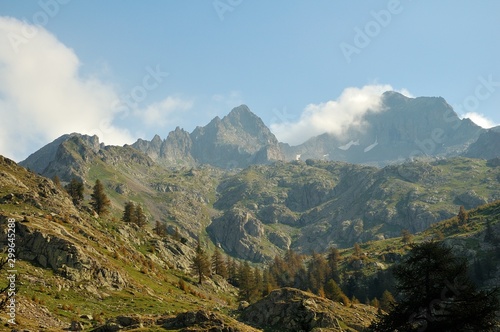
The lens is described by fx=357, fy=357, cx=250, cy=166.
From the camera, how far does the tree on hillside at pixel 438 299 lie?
2398 centimetres

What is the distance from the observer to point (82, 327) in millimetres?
34719

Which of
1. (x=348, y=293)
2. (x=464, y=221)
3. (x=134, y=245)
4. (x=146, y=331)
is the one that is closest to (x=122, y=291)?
(x=146, y=331)

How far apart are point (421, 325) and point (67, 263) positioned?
4898 centimetres

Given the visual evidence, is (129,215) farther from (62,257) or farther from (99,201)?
(62,257)

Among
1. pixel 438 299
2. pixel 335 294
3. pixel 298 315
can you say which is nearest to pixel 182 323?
pixel 438 299

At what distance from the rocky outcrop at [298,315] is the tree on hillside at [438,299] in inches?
648

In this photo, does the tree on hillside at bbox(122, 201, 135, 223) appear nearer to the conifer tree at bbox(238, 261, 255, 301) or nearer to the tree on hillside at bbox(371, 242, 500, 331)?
the conifer tree at bbox(238, 261, 255, 301)

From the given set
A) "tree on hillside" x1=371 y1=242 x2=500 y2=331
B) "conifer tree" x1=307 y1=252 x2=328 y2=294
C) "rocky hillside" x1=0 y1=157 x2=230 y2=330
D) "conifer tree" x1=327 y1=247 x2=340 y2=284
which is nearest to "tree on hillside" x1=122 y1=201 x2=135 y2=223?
"rocky hillside" x1=0 y1=157 x2=230 y2=330

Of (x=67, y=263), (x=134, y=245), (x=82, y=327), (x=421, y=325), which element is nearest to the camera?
(x=421, y=325)

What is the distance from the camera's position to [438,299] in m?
26.6

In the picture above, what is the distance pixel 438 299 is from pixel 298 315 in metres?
23.4

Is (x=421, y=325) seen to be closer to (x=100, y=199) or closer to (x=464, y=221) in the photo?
(x=100, y=199)

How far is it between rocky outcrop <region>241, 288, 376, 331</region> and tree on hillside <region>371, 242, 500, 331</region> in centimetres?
1645

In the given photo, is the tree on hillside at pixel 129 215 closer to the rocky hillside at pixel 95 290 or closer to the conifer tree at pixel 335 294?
the rocky hillside at pixel 95 290
